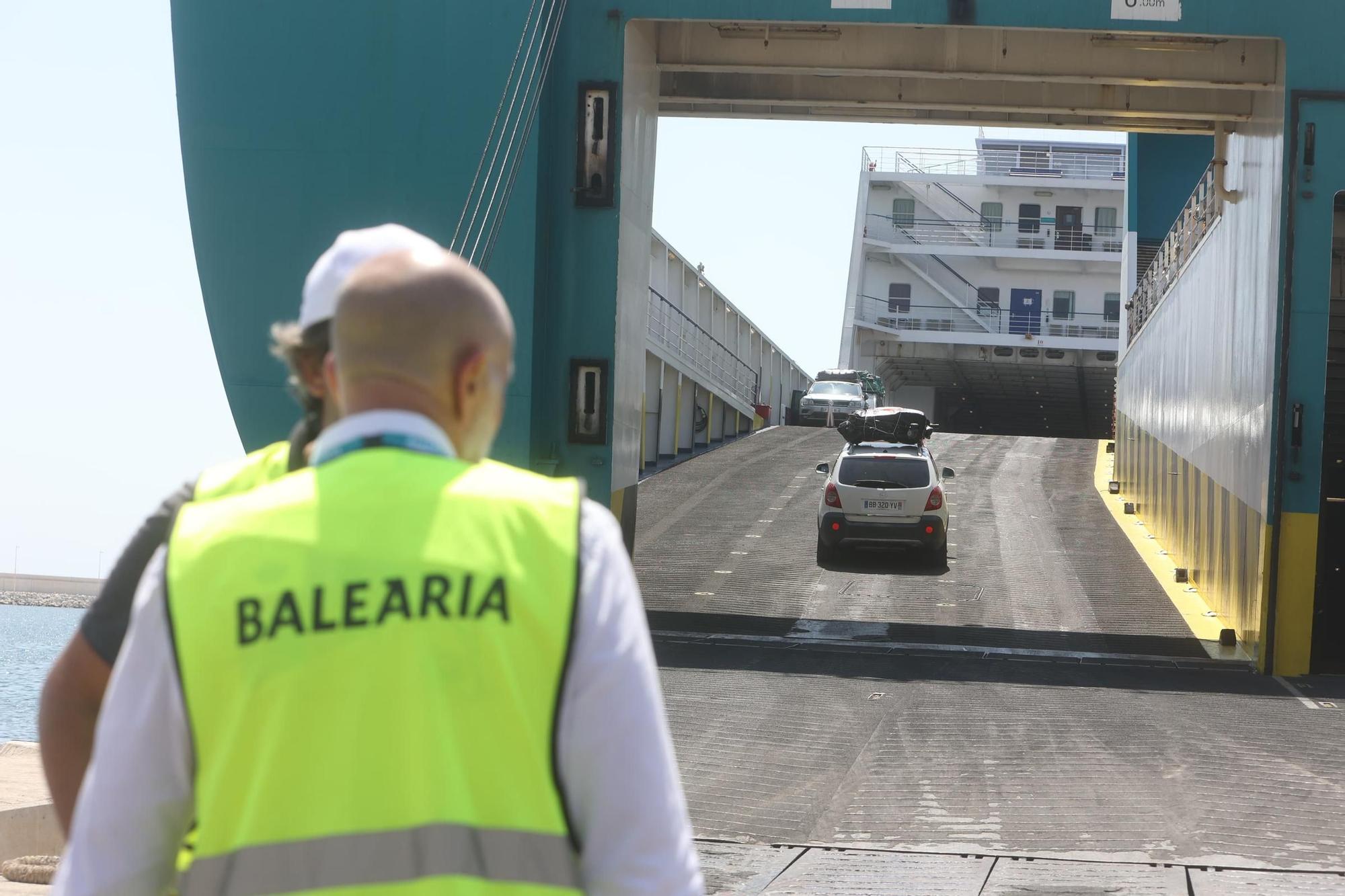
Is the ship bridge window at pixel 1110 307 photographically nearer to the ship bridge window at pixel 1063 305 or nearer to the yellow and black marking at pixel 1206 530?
the ship bridge window at pixel 1063 305

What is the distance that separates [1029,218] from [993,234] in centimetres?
154

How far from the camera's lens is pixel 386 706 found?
1477mm

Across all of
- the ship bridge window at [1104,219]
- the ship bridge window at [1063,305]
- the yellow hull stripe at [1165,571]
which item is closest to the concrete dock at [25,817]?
the yellow hull stripe at [1165,571]

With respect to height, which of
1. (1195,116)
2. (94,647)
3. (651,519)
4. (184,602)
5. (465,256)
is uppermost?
(1195,116)

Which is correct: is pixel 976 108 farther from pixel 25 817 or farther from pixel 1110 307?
pixel 1110 307

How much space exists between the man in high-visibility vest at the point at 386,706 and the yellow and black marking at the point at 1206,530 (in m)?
11.6

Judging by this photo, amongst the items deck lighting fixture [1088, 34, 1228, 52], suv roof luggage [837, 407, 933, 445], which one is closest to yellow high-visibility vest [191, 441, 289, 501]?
deck lighting fixture [1088, 34, 1228, 52]

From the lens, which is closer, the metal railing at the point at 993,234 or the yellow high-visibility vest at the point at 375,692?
the yellow high-visibility vest at the point at 375,692

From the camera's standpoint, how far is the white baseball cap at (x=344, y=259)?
1762mm

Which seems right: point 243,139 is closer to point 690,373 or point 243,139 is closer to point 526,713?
point 526,713

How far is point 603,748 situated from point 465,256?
34.4 feet

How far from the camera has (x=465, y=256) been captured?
11.7 m

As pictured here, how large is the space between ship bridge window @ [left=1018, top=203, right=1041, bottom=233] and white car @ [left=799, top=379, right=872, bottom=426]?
11.4 metres

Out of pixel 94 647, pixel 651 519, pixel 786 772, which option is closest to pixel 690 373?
pixel 651 519
